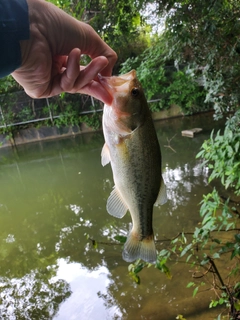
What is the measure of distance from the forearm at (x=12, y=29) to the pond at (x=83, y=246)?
9.08 feet

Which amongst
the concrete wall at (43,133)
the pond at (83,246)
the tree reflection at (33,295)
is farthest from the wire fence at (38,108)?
the tree reflection at (33,295)

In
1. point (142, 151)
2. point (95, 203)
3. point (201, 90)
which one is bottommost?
point (201, 90)

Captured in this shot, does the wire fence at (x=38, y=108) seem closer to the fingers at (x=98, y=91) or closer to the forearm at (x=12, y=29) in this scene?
the fingers at (x=98, y=91)

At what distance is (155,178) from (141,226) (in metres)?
0.33

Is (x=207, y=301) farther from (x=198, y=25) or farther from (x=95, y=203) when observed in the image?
(x=198, y=25)

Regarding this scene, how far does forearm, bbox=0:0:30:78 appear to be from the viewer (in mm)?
1096

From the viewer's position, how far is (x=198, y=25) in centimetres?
529

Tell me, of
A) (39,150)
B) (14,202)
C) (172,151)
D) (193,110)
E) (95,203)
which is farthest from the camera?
(193,110)

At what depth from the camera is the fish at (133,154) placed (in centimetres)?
148

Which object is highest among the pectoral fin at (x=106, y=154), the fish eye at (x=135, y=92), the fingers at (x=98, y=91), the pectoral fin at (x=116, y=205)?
the fingers at (x=98, y=91)

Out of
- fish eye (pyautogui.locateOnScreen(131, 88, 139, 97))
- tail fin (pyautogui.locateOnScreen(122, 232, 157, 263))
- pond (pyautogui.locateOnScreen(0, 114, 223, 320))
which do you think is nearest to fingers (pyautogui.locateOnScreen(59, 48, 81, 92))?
fish eye (pyautogui.locateOnScreen(131, 88, 139, 97))

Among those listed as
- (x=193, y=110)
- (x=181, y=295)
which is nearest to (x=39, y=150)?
(x=193, y=110)

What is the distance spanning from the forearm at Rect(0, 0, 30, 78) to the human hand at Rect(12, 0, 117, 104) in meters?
0.03

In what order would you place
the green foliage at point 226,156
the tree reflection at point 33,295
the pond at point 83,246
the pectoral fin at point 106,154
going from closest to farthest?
the pectoral fin at point 106,154, the green foliage at point 226,156, the pond at point 83,246, the tree reflection at point 33,295
